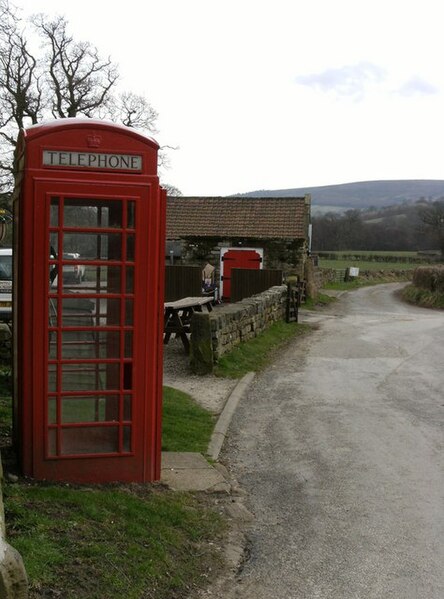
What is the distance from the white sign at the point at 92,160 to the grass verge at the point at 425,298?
26647 mm

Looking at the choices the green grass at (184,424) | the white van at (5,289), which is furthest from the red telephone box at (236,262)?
the green grass at (184,424)

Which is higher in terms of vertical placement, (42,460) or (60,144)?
(60,144)

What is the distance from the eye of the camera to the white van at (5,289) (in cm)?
1383

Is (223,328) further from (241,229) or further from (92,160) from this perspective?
(241,229)

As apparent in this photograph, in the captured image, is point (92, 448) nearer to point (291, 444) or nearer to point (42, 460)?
point (42, 460)

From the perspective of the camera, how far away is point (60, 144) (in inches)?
201

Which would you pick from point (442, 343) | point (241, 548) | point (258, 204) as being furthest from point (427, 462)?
point (258, 204)

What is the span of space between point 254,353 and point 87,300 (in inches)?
337

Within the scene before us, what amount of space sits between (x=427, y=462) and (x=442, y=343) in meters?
10.0

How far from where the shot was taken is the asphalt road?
4.50 meters

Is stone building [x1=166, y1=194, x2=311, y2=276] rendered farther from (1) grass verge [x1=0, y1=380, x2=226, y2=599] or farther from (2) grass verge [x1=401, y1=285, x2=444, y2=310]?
(1) grass verge [x1=0, y1=380, x2=226, y2=599]

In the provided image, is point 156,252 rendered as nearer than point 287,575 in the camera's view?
No

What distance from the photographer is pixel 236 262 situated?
27.8 meters

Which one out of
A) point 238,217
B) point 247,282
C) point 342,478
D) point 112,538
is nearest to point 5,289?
point 342,478
